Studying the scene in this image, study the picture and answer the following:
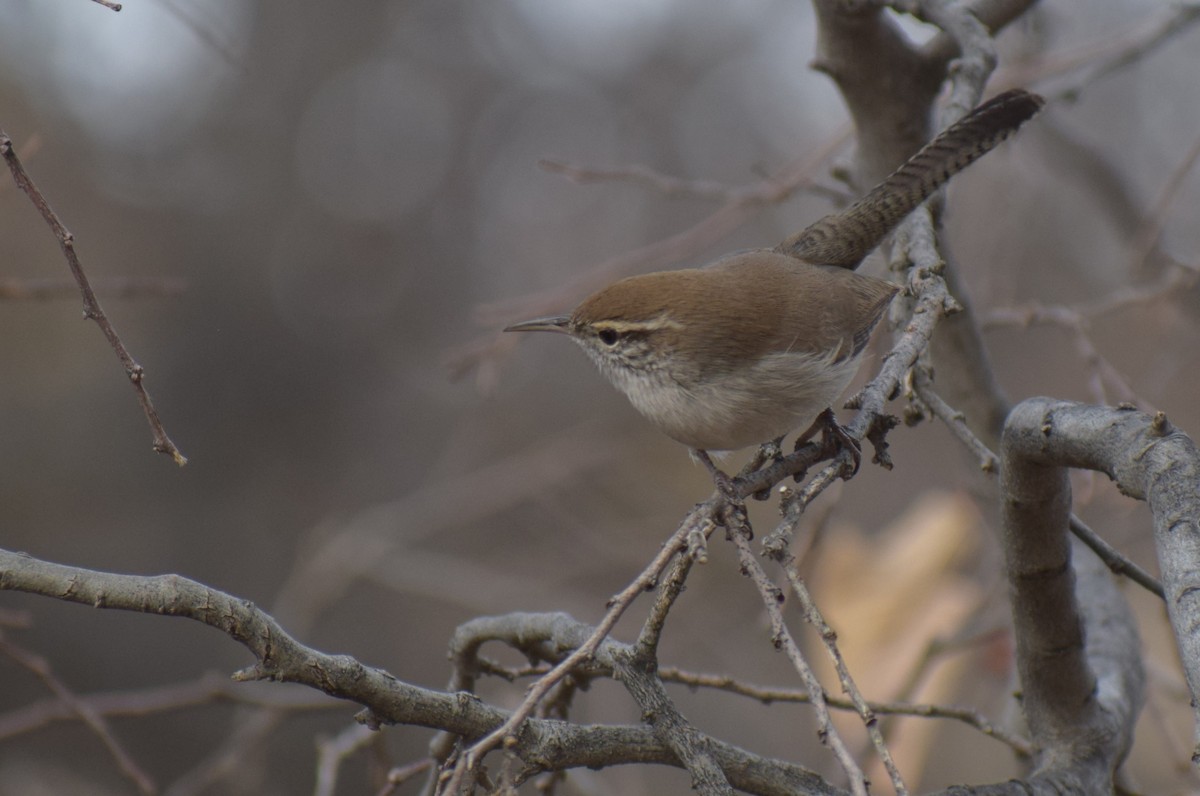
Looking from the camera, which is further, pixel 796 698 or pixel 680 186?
pixel 680 186

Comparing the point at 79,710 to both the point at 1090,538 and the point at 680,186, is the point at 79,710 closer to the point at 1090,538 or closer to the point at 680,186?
the point at 1090,538

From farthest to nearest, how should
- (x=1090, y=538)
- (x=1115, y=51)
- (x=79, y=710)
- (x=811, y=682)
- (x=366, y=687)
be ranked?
(x=1115, y=51) → (x=79, y=710) → (x=1090, y=538) → (x=366, y=687) → (x=811, y=682)

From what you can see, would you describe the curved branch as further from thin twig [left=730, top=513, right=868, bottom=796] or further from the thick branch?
the thick branch

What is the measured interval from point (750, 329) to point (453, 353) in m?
1.71

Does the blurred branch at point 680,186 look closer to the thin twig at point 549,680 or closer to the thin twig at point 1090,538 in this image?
the thin twig at point 1090,538

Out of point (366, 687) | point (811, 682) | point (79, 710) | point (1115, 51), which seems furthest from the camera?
point (1115, 51)

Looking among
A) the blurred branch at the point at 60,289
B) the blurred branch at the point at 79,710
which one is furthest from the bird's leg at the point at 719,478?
the blurred branch at the point at 60,289

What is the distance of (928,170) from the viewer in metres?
2.53

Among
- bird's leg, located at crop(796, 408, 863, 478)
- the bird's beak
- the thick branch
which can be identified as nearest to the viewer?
the thick branch

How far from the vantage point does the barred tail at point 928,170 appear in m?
2.43

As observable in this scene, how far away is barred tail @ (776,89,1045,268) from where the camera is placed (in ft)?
7.97

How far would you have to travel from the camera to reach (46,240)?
821 cm

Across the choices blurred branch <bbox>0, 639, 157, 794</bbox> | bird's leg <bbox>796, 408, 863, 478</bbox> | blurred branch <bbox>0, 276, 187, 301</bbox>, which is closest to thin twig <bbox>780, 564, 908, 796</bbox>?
bird's leg <bbox>796, 408, 863, 478</bbox>

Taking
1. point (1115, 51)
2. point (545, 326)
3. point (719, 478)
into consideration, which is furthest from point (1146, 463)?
point (1115, 51)
